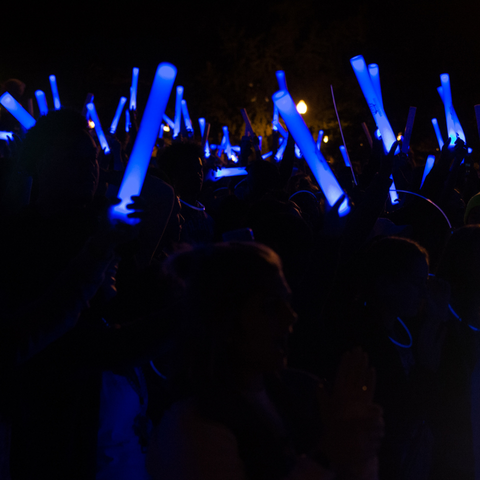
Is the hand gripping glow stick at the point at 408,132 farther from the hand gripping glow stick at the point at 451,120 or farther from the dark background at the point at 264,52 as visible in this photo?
the dark background at the point at 264,52

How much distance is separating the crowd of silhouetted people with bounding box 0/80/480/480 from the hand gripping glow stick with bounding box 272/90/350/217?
0.06 meters

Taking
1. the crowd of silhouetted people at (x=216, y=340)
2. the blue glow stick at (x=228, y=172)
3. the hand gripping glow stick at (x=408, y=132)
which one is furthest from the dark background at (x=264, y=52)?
the crowd of silhouetted people at (x=216, y=340)

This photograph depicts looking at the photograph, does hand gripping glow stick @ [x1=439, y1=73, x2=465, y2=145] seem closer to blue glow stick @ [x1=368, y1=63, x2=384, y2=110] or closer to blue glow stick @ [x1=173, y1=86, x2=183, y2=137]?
blue glow stick @ [x1=368, y1=63, x2=384, y2=110]

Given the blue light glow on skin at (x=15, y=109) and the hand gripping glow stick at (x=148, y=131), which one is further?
the blue light glow on skin at (x=15, y=109)

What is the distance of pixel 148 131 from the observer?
1511 millimetres

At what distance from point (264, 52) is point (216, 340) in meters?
22.0

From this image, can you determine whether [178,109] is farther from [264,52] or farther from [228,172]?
[264,52]

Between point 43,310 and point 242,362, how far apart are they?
71 centimetres

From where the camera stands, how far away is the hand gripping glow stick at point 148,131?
4.93 ft

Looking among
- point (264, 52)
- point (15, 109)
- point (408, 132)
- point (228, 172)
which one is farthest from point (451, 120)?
point (264, 52)

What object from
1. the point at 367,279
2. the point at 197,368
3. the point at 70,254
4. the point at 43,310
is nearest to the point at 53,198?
the point at 70,254

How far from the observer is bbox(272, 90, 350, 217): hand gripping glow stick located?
71.6 inches

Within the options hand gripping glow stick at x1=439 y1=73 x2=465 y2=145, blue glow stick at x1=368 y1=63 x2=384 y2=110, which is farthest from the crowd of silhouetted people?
hand gripping glow stick at x1=439 y1=73 x2=465 y2=145

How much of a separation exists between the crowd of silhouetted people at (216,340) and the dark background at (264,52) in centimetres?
1961
